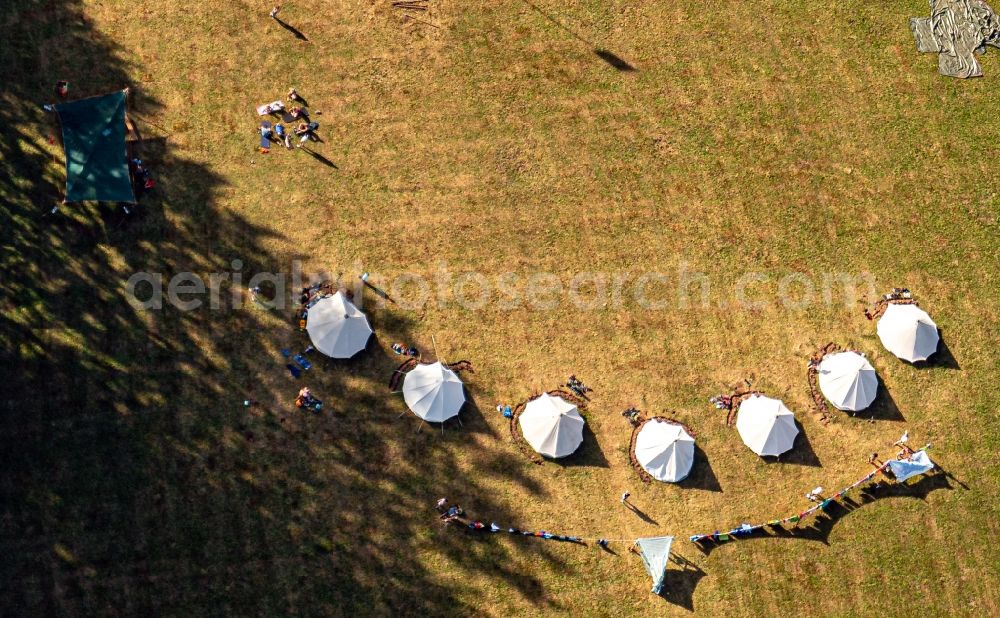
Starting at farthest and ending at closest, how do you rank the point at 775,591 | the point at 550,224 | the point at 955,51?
the point at 955,51, the point at 550,224, the point at 775,591

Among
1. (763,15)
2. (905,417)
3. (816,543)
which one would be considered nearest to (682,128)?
(763,15)

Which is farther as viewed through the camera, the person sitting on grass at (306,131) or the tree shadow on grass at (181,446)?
the person sitting on grass at (306,131)

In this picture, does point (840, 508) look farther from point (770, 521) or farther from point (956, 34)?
point (956, 34)

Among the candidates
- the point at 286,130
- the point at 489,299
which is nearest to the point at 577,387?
the point at 489,299

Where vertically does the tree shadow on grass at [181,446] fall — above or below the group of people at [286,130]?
below

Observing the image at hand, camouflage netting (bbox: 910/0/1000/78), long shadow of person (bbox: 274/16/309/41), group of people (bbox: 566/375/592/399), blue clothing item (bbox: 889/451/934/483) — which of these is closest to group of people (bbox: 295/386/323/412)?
group of people (bbox: 566/375/592/399)

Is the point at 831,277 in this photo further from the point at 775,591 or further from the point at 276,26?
the point at 276,26

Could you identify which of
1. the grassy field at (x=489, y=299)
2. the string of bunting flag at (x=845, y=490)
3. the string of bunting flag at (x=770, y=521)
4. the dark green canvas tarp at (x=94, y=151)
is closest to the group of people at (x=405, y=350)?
the grassy field at (x=489, y=299)

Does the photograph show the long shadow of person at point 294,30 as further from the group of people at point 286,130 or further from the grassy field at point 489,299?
the group of people at point 286,130
